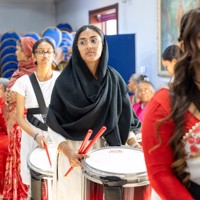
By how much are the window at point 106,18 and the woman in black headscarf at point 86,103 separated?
4346 mm

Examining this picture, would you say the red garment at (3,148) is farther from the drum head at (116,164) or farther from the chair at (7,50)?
the chair at (7,50)

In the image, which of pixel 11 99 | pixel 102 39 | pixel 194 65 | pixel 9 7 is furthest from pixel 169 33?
pixel 9 7

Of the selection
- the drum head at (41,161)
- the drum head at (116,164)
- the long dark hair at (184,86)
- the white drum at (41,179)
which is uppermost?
the long dark hair at (184,86)

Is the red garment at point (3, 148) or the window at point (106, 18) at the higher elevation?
the window at point (106, 18)

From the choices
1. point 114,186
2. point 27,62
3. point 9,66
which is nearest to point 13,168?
point 27,62

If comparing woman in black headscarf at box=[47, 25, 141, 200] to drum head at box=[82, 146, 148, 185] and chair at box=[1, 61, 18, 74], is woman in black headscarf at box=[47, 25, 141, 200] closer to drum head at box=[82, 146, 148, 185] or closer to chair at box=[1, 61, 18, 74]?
drum head at box=[82, 146, 148, 185]

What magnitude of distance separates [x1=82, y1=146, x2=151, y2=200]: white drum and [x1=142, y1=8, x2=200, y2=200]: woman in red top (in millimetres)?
385

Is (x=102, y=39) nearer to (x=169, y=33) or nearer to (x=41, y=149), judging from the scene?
(x=41, y=149)

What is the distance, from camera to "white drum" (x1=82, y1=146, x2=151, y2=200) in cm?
138

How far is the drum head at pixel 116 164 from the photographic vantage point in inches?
54.9

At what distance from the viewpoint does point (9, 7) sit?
8297mm

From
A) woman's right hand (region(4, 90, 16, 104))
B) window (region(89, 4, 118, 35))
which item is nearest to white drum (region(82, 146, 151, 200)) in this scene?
woman's right hand (region(4, 90, 16, 104))

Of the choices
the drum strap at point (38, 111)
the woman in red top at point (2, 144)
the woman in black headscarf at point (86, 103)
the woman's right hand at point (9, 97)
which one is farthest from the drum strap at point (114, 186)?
the woman in red top at point (2, 144)

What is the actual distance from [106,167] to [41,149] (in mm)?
770
